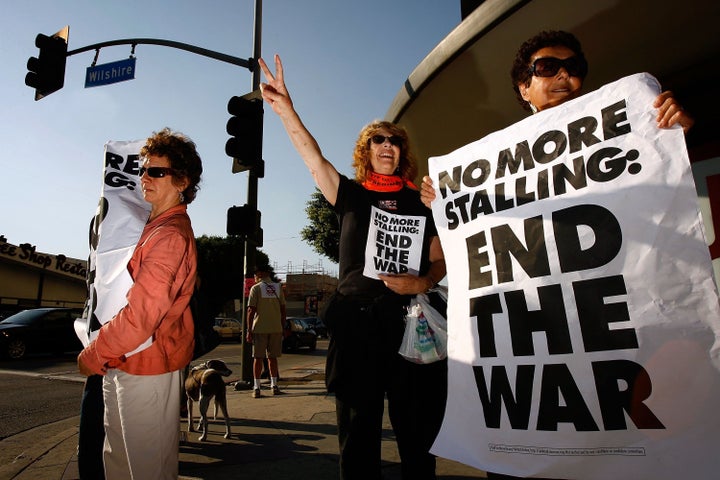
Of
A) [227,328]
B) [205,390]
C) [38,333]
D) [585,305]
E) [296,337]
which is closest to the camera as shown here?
[585,305]

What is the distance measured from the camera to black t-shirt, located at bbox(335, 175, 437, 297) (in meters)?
2.05

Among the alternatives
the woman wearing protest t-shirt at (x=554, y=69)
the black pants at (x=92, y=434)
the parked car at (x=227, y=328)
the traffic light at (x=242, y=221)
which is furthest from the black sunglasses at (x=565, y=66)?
the parked car at (x=227, y=328)

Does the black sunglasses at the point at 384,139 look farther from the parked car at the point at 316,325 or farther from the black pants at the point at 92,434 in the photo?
the parked car at the point at 316,325

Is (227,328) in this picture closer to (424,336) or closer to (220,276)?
(220,276)

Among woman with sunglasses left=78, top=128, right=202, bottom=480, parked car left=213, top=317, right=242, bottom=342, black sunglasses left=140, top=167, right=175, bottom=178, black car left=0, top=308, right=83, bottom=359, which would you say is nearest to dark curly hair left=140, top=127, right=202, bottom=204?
black sunglasses left=140, top=167, right=175, bottom=178

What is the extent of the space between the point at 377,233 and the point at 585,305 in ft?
2.99

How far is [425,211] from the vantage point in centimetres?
220

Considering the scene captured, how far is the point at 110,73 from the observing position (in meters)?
8.16

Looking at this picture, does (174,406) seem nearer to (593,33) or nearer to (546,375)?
(546,375)

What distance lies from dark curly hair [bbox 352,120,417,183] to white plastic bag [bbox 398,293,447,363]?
72 centimetres

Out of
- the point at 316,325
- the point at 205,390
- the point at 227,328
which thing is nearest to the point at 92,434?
the point at 205,390

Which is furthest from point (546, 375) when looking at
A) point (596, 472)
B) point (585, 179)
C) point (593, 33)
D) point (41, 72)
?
point (41, 72)

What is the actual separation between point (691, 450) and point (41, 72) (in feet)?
32.4

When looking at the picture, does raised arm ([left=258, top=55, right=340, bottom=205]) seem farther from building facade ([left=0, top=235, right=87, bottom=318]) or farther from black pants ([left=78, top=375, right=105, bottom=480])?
building facade ([left=0, top=235, right=87, bottom=318])
